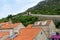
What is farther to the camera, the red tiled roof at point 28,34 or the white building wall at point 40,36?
the white building wall at point 40,36

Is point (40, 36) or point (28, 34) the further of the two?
point (40, 36)

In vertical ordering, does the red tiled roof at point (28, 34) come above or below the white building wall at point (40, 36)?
above

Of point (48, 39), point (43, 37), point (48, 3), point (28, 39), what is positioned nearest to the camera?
point (28, 39)

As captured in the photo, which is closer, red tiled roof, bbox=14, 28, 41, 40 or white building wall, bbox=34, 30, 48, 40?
red tiled roof, bbox=14, 28, 41, 40

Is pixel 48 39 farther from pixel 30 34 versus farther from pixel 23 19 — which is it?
pixel 23 19

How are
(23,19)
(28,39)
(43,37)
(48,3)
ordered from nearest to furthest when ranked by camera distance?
(28,39), (43,37), (23,19), (48,3)

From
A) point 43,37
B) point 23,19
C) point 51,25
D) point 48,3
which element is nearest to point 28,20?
point 23,19

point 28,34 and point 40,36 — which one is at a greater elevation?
point 28,34

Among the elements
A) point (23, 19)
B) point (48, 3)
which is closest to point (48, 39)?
point (23, 19)

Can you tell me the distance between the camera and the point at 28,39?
130ft

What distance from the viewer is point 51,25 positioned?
55562 millimetres

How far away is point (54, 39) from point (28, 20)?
27227 millimetres

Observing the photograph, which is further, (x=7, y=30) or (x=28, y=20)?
(x=28, y=20)

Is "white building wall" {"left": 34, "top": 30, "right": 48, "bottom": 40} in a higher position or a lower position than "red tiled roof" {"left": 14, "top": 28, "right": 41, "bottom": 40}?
lower
